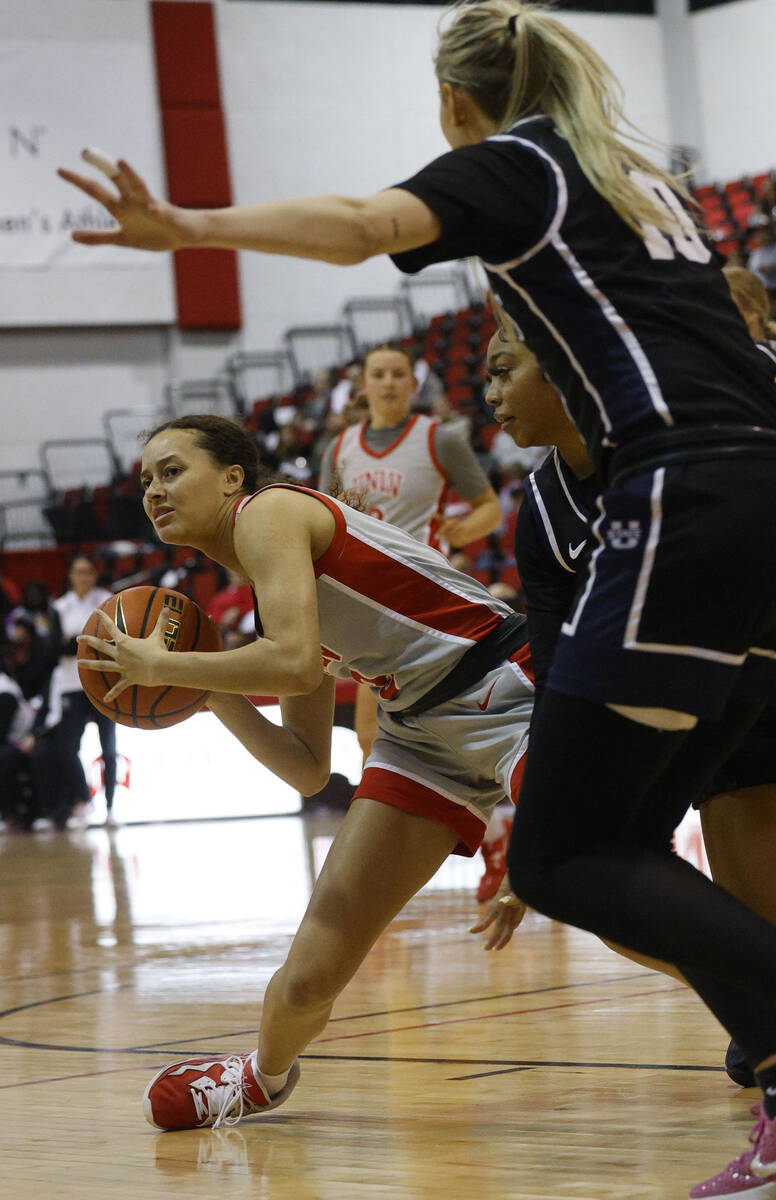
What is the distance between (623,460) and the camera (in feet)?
6.30

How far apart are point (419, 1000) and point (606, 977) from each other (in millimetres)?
516

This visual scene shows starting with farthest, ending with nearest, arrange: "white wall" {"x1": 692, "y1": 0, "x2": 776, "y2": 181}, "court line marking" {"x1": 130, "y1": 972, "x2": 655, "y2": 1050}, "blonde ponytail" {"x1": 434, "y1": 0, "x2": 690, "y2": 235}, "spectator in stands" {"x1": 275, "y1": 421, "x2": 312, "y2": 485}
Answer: "white wall" {"x1": 692, "y1": 0, "x2": 776, "y2": 181}, "spectator in stands" {"x1": 275, "y1": 421, "x2": 312, "y2": 485}, "court line marking" {"x1": 130, "y1": 972, "x2": 655, "y2": 1050}, "blonde ponytail" {"x1": 434, "y1": 0, "x2": 690, "y2": 235}

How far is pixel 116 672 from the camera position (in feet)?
8.42

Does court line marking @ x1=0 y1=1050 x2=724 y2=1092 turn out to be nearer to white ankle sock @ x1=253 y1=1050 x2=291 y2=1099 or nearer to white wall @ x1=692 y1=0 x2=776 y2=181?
white ankle sock @ x1=253 y1=1050 x2=291 y2=1099

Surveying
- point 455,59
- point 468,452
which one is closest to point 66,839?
point 468,452

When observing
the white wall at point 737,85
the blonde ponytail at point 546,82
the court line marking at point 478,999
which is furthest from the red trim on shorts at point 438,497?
the white wall at point 737,85

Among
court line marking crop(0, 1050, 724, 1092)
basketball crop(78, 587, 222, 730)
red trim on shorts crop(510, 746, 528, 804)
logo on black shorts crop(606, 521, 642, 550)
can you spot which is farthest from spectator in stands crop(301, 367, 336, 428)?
logo on black shorts crop(606, 521, 642, 550)

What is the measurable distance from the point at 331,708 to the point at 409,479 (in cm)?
309

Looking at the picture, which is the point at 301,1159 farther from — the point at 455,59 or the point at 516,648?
the point at 455,59

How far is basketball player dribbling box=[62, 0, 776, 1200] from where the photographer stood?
1851 mm

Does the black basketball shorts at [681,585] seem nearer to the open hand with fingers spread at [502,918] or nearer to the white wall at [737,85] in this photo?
the open hand with fingers spread at [502,918]

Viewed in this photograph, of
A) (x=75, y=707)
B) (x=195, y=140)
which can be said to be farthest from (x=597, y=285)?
(x=195, y=140)

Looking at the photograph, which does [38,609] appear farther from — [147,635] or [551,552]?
[551,552]

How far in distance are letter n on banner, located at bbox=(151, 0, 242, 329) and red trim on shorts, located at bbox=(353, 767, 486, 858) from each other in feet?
54.9
